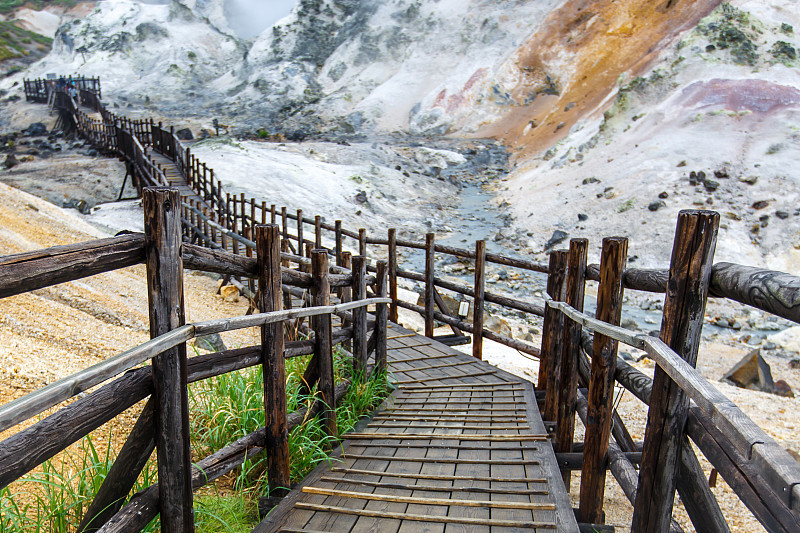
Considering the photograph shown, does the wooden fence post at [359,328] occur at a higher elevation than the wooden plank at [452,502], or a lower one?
higher

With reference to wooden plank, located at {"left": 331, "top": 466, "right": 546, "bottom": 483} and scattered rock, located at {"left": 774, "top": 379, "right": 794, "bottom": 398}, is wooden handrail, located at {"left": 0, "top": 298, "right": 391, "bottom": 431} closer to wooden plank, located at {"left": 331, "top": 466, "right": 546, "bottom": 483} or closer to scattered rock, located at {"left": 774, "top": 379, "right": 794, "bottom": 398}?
wooden plank, located at {"left": 331, "top": 466, "right": 546, "bottom": 483}

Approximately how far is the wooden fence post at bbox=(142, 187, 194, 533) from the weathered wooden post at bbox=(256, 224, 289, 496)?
0.71 meters

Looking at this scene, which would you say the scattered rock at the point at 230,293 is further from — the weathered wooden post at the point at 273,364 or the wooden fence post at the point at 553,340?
the weathered wooden post at the point at 273,364

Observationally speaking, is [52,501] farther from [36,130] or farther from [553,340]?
[36,130]

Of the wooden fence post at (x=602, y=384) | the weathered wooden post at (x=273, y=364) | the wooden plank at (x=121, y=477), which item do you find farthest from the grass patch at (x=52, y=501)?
the wooden fence post at (x=602, y=384)

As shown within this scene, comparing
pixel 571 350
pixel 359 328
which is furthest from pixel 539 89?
pixel 571 350

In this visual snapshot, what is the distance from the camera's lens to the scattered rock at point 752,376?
7195mm

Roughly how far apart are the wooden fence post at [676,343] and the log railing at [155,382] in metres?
1.81

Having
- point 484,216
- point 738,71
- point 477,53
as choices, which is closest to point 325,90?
point 477,53

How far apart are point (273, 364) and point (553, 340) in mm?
2562

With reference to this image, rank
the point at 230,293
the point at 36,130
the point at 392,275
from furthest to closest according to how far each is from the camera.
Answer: the point at 36,130, the point at 230,293, the point at 392,275

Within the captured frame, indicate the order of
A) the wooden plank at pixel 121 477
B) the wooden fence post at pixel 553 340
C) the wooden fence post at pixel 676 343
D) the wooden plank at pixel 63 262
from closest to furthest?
the wooden plank at pixel 63 262 < the wooden fence post at pixel 676 343 < the wooden plank at pixel 121 477 < the wooden fence post at pixel 553 340

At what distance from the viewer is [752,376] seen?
7242 millimetres

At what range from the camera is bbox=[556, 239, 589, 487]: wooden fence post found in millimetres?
3479
